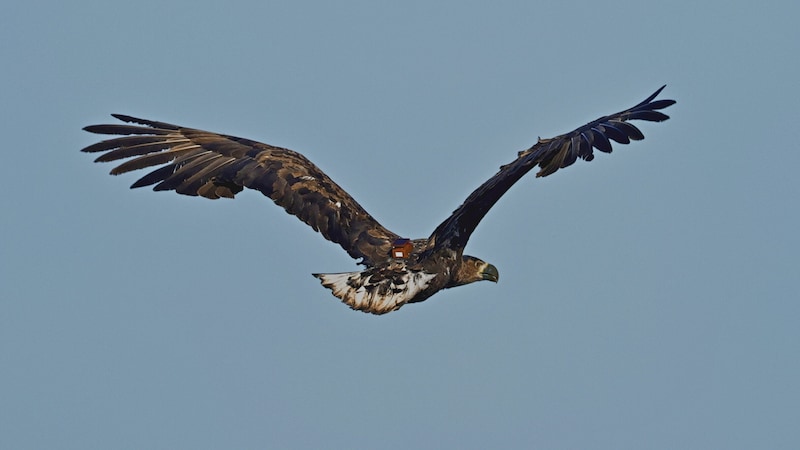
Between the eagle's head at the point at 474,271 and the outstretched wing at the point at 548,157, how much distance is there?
49 centimetres

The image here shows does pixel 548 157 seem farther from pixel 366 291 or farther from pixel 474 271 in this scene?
pixel 474 271

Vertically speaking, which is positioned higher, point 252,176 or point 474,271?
point 252,176

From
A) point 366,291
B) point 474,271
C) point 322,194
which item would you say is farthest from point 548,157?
point 322,194

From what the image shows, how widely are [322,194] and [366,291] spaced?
1.94 metres

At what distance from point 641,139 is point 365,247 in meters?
3.81

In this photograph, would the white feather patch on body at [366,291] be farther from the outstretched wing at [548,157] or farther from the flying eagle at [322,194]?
the outstretched wing at [548,157]

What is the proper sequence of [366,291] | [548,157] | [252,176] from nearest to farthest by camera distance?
[548,157], [366,291], [252,176]

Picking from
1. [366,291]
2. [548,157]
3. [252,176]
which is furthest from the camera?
[252,176]

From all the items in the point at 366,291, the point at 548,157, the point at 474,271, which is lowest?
the point at 366,291

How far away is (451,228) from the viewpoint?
1853 cm

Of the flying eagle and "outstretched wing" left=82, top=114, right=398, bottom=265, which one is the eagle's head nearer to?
the flying eagle

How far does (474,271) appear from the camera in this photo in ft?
63.5

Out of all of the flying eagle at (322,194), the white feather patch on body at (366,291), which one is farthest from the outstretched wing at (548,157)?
the white feather patch on body at (366,291)

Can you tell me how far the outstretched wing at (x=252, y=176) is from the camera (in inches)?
754
